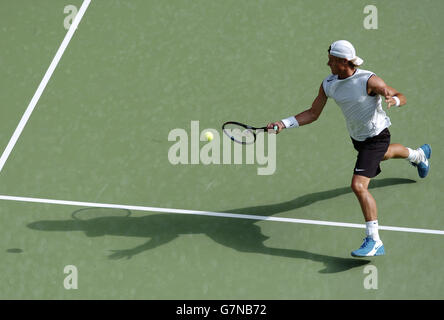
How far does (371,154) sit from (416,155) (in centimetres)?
102

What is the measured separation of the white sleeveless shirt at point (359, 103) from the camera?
7.26 metres

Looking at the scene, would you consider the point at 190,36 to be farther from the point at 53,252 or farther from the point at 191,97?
the point at 53,252

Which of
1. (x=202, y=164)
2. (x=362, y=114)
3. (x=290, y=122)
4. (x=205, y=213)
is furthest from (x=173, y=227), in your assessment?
(x=362, y=114)

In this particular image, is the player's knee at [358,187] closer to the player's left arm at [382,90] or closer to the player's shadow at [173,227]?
the player's shadow at [173,227]

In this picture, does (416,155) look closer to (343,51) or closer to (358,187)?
(358,187)

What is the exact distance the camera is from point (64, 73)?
10.1 metres

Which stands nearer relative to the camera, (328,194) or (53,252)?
(53,252)

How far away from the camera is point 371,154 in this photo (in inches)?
293

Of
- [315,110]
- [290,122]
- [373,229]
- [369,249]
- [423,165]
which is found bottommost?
[369,249]

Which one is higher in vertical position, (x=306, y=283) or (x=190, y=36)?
(x=190, y=36)

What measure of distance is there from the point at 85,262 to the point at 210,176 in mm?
1853

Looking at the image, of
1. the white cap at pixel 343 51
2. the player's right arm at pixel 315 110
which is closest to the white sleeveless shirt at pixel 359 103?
the player's right arm at pixel 315 110

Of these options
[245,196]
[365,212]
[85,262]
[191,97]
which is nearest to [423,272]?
[365,212]

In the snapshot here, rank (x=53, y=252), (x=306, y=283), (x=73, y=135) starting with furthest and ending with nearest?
(x=73, y=135)
(x=53, y=252)
(x=306, y=283)
